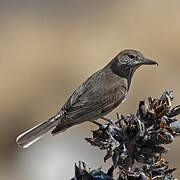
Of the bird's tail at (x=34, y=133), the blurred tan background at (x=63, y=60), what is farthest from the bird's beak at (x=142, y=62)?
the blurred tan background at (x=63, y=60)

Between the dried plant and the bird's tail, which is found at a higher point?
the bird's tail

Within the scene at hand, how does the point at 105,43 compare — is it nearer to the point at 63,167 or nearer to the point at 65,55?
the point at 65,55

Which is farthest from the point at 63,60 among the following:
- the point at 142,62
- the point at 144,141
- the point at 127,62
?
the point at 144,141

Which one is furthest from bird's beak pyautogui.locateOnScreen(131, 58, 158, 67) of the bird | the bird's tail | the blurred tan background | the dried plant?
the blurred tan background

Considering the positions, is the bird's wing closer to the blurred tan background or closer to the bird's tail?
the bird's tail

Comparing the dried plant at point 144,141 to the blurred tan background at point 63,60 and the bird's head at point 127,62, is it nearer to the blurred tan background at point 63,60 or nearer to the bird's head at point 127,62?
the bird's head at point 127,62

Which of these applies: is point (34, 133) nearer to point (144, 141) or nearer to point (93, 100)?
point (93, 100)

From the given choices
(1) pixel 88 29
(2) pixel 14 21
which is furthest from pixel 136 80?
(2) pixel 14 21
